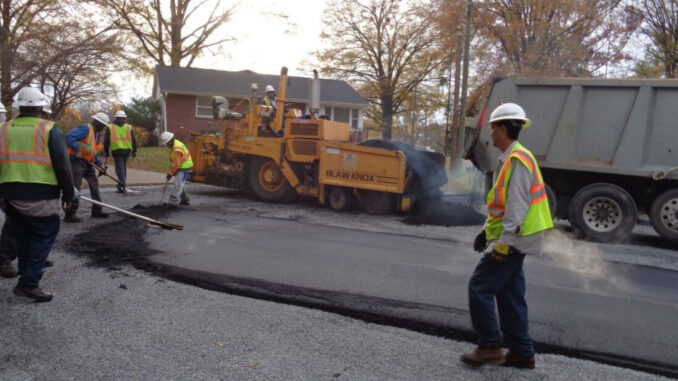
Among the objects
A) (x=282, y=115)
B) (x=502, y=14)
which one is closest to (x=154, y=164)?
(x=282, y=115)

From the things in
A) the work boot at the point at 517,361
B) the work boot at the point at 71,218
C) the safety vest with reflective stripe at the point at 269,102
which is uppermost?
the safety vest with reflective stripe at the point at 269,102

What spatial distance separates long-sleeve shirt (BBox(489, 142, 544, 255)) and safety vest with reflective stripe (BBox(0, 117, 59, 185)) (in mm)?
3638

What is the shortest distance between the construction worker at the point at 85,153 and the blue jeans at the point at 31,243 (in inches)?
134

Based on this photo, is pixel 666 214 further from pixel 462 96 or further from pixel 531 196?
pixel 462 96

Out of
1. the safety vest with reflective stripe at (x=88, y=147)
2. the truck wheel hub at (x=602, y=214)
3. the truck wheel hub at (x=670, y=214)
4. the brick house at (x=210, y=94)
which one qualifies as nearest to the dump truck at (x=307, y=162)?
the truck wheel hub at (x=602, y=214)

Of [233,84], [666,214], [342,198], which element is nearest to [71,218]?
[342,198]

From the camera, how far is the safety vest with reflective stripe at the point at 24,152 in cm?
431

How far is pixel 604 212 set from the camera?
27.6 feet

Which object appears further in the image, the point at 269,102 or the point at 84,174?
the point at 269,102

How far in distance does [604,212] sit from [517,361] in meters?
5.88

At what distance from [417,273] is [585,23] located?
65.8 ft

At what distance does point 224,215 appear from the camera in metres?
9.06

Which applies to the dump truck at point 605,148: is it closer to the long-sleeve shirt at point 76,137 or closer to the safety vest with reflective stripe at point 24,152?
the long-sleeve shirt at point 76,137

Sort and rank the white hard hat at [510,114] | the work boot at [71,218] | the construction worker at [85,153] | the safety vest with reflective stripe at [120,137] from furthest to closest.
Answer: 1. the safety vest with reflective stripe at [120,137]
2. the construction worker at [85,153]
3. the work boot at [71,218]
4. the white hard hat at [510,114]
